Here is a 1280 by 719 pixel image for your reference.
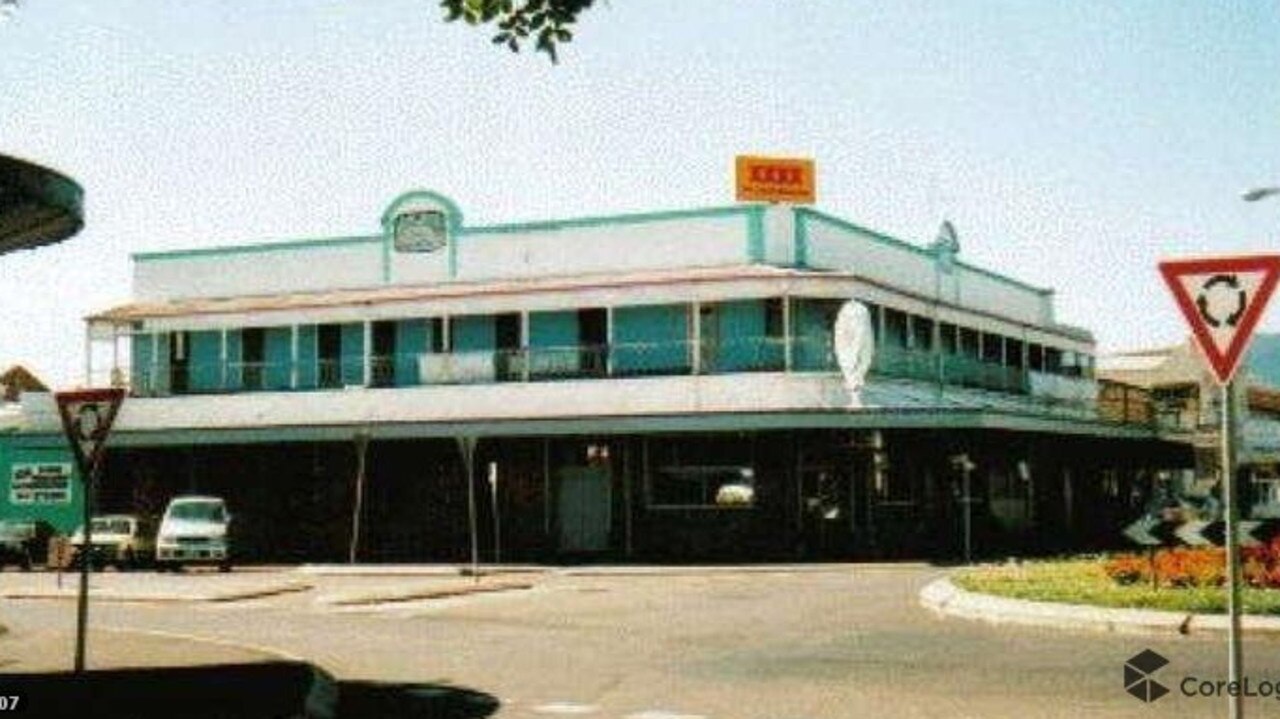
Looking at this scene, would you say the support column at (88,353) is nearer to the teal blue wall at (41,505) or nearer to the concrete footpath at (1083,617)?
the teal blue wall at (41,505)

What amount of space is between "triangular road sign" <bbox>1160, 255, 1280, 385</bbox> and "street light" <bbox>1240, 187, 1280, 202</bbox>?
1630 cm

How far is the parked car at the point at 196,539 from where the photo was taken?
33.3 metres

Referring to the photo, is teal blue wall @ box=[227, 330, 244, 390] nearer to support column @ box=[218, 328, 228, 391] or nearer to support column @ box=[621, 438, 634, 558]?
support column @ box=[218, 328, 228, 391]

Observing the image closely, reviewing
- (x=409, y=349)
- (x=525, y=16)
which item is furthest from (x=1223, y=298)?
(x=409, y=349)

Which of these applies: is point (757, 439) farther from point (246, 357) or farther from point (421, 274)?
point (246, 357)

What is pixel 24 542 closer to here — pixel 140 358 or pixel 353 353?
pixel 140 358

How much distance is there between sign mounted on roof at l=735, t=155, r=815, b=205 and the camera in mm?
35906

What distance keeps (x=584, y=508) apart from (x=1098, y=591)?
740 inches

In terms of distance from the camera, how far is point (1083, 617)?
51.3 ft

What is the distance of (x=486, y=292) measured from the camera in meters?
35.4

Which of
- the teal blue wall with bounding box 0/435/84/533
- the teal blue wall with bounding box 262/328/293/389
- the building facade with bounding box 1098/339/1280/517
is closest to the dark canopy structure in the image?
the teal blue wall with bounding box 262/328/293/389

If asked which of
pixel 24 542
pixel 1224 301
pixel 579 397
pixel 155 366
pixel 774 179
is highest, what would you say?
pixel 774 179

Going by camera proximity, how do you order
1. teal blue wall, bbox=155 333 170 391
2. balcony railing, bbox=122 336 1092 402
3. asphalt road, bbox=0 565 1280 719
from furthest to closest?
teal blue wall, bbox=155 333 170 391 → balcony railing, bbox=122 336 1092 402 → asphalt road, bbox=0 565 1280 719

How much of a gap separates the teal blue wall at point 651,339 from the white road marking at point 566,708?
23.2m
